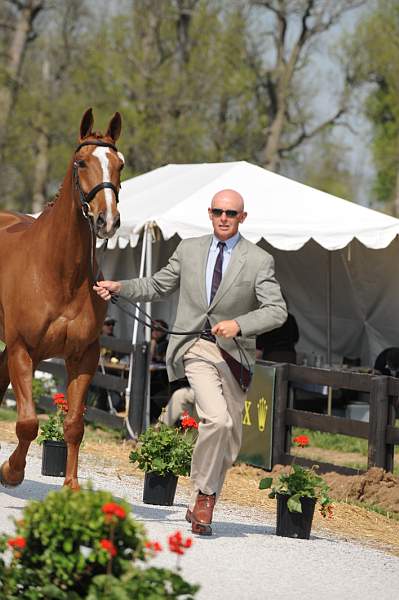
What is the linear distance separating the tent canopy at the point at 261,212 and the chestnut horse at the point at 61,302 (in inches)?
209

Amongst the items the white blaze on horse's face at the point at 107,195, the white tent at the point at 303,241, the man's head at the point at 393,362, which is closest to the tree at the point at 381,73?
the white tent at the point at 303,241

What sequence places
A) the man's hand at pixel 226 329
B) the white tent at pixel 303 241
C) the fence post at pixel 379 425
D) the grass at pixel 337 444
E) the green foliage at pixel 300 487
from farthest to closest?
the grass at pixel 337 444
the white tent at pixel 303 241
the fence post at pixel 379 425
the green foliage at pixel 300 487
the man's hand at pixel 226 329

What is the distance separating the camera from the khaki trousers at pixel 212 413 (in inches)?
273

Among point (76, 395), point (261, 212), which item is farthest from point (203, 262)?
point (261, 212)

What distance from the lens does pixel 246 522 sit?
26.9 ft

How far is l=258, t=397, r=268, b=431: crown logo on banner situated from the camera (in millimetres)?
11961

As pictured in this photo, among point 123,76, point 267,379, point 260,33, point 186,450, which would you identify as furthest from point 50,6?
point 186,450

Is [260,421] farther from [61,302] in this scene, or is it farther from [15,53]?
[15,53]

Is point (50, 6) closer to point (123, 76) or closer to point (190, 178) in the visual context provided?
point (123, 76)

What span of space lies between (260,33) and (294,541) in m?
28.9

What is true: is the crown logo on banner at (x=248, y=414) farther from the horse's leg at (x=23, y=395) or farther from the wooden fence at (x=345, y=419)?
the horse's leg at (x=23, y=395)

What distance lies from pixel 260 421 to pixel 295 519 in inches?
183

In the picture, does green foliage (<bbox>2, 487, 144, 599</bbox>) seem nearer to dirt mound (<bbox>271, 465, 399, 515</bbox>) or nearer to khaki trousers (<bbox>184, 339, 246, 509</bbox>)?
khaki trousers (<bbox>184, 339, 246, 509</bbox>)

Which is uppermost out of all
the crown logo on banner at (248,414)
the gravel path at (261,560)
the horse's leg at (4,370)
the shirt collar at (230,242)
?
the shirt collar at (230,242)
